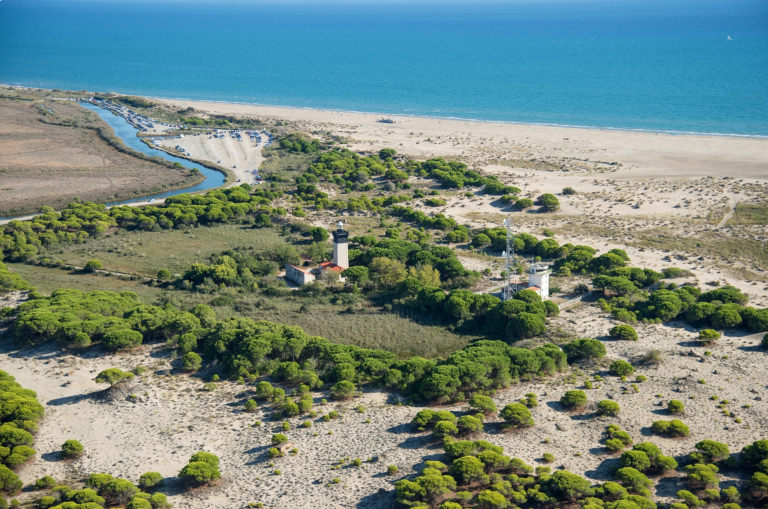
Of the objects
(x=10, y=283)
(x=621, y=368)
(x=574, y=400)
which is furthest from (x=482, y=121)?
(x=574, y=400)

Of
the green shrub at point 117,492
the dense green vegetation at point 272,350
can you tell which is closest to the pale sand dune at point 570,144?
the dense green vegetation at point 272,350

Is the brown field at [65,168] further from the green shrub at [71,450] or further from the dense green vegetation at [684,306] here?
the dense green vegetation at [684,306]

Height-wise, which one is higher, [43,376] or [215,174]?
[215,174]

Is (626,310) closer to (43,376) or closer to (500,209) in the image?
(500,209)

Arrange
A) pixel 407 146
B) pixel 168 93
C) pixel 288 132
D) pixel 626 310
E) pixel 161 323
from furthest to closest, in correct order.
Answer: pixel 168 93, pixel 288 132, pixel 407 146, pixel 626 310, pixel 161 323

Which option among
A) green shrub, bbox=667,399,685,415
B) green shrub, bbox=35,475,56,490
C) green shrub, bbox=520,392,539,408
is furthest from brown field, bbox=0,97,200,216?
green shrub, bbox=667,399,685,415

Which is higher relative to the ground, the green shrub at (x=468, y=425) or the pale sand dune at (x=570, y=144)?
the pale sand dune at (x=570, y=144)

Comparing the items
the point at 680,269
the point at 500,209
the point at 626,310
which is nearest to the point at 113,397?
the point at 626,310
